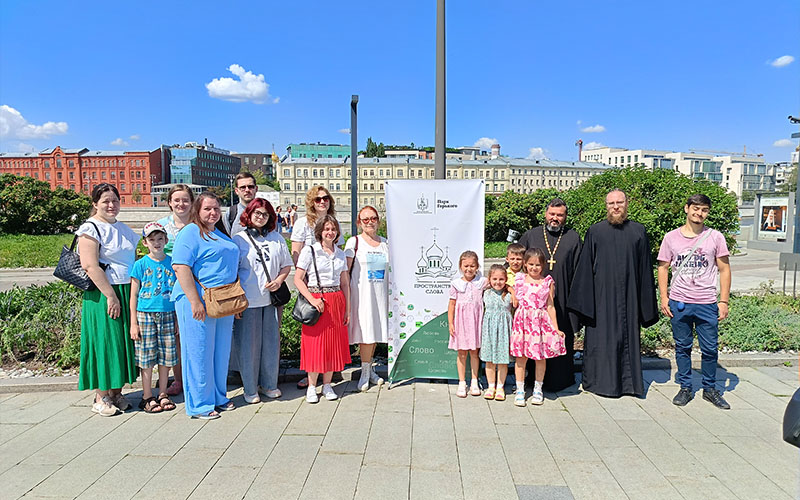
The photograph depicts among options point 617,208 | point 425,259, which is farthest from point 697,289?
point 425,259

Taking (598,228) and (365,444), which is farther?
(598,228)

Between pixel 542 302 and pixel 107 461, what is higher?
pixel 542 302

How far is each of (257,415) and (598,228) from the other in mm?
3774

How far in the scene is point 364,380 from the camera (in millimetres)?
5191

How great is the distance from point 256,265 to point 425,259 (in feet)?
5.57

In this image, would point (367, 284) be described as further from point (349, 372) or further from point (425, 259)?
point (349, 372)

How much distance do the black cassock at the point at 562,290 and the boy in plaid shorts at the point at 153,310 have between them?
346cm

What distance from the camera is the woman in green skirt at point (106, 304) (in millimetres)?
4297

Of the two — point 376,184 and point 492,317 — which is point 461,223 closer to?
point 492,317

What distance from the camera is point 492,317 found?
480 cm

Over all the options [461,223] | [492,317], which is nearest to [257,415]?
[492,317]

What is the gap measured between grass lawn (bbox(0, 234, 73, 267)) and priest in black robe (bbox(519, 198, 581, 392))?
19.6 m

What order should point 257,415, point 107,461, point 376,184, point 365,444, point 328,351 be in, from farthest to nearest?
point 376,184 → point 328,351 → point 257,415 → point 365,444 → point 107,461

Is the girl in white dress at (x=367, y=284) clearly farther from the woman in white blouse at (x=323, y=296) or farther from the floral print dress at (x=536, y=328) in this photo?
the floral print dress at (x=536, y=328)
